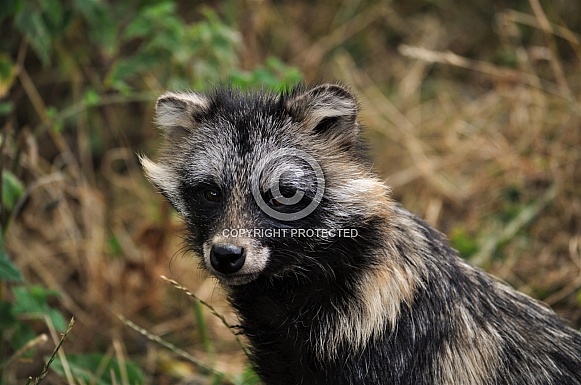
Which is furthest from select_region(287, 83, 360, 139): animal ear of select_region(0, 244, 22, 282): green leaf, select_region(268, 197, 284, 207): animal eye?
select_region(0, 244, 22, 282): green leaf

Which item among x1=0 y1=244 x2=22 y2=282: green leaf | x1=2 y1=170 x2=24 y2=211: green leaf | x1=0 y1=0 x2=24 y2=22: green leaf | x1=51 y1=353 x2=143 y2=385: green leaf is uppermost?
x1=0 y1=0 x2=24 y2=22: green leaf

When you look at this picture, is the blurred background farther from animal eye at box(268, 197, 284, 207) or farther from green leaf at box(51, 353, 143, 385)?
animal eye at box(268, 197, 284, 207)

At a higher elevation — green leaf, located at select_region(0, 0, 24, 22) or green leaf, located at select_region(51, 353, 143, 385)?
green leaf, located at select_region(0, 0, 24, 22)

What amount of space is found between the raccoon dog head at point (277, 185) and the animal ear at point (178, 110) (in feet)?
0.29

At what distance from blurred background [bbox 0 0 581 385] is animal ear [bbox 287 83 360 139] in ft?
3.17

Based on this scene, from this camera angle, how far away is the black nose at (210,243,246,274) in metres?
3.57

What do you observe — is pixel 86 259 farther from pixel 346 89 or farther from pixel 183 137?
pixel 346 89

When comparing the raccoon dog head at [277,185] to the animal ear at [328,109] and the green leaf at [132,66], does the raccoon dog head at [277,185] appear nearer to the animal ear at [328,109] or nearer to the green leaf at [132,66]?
the animal ear at [328,109]

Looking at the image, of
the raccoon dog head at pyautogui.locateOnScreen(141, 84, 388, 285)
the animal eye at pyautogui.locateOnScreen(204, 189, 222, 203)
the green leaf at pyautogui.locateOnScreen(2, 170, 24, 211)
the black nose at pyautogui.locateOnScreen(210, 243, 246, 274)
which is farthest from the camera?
the green leaf at pyautogui.locateOnScreen(2, 170, 24, 211)

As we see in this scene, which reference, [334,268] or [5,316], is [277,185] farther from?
[5,316]

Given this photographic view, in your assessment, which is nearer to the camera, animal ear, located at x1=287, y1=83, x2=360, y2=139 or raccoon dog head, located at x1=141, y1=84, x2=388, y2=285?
raccoon dog head, located at x1=141, y1=84, x2=388, y2=285

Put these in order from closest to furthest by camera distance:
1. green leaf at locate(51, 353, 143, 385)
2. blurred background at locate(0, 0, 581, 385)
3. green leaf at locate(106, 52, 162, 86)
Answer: green leaf at locate(51, 353, 143, 385), blurred background at locate(0, 0, 581, 385), green leaf at locate(106, 52, 162, 86)

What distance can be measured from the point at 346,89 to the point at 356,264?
89 centimetres

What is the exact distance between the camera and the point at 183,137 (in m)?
4.22
